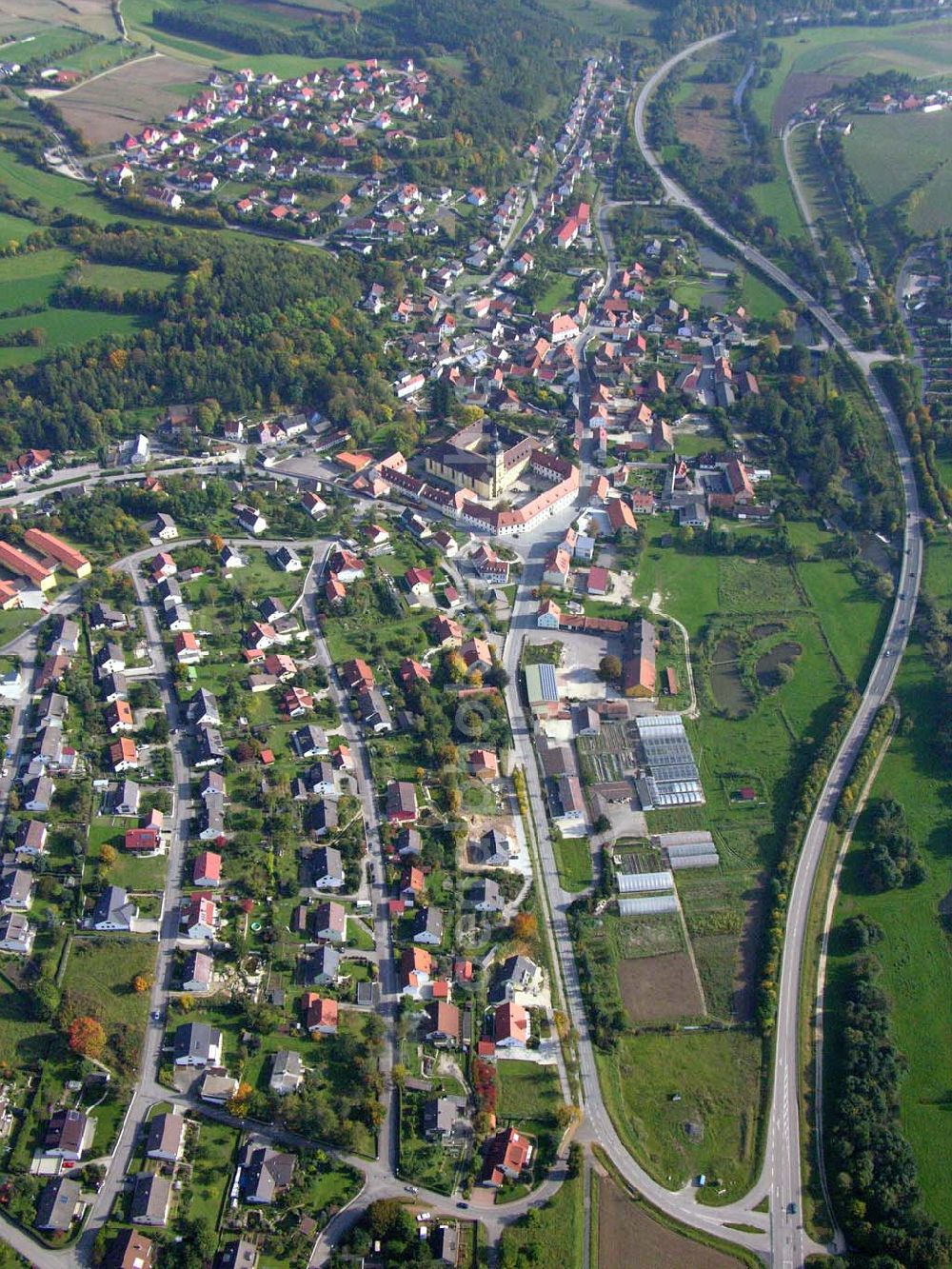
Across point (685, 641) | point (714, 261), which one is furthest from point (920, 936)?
point (714, 261)

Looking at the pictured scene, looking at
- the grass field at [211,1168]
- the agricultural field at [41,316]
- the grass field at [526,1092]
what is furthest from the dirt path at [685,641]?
the agricultural field at [41,316]

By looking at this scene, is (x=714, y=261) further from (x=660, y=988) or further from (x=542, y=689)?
(x=660, y=988)

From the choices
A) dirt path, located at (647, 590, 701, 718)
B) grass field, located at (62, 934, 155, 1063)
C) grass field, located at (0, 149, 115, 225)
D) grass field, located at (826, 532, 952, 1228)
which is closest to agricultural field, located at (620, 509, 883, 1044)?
dirt path, located at (647, 590, 701, 718)

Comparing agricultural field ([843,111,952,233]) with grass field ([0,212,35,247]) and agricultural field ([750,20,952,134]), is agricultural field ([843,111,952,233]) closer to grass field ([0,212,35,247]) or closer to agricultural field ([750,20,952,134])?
agricultural field ([750,20,952,134])

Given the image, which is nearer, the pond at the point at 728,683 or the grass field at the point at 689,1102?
the grass field at the point at 689,1102

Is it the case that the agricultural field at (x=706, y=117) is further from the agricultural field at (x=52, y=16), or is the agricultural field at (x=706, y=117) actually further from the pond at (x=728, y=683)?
the pond at (x=728, y=683)

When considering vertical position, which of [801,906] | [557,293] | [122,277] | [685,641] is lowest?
[801,906]
